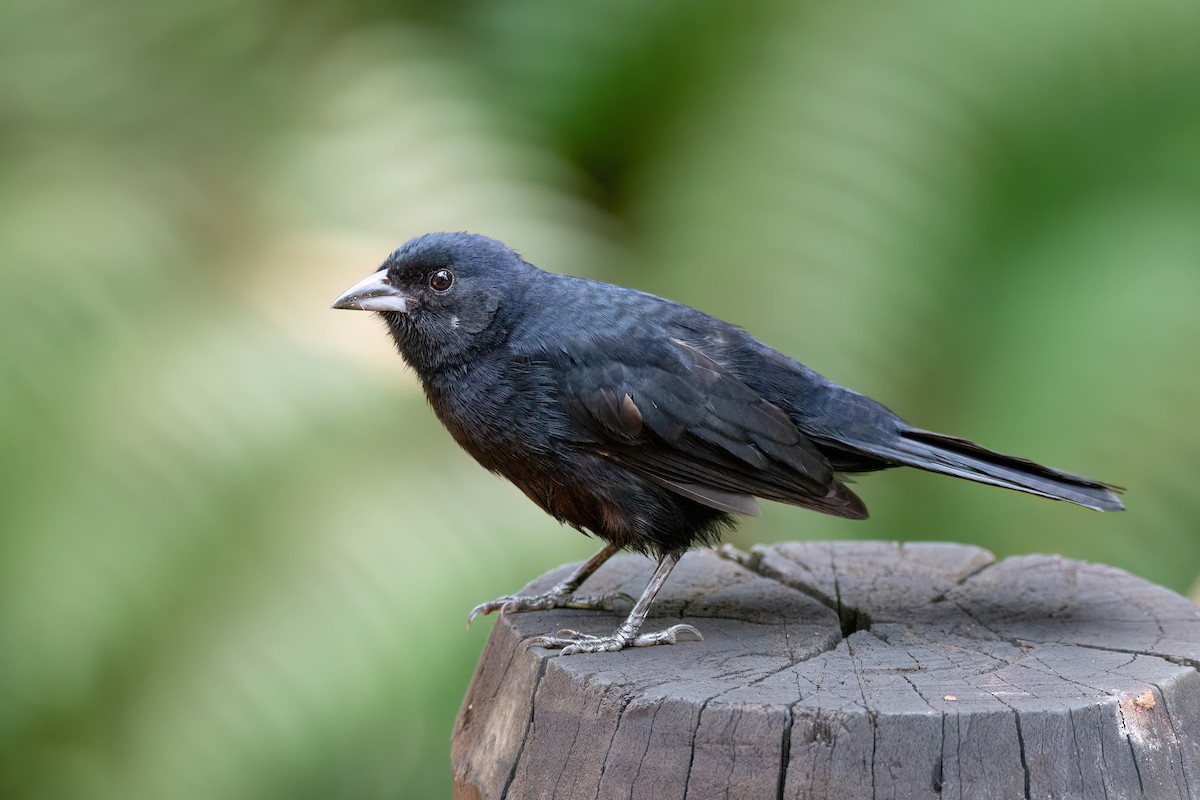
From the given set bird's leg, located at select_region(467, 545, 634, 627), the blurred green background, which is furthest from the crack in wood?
the blurred green background

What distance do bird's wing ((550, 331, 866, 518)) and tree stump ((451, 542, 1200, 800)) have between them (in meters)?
0.30

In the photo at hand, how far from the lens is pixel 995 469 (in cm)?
316

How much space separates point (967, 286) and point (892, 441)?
3.00 metres

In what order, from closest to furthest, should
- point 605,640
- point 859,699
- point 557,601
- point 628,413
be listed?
point 859,699 < point 605,640 < point 628,413 < point 557,601

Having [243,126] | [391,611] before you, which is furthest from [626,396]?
[243,126]

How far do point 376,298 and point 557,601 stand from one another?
94 centimetres

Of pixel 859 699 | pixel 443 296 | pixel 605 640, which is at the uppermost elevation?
pixel 443 296

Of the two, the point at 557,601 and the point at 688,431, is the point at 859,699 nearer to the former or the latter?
the point at 688,431

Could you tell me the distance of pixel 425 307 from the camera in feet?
10.9

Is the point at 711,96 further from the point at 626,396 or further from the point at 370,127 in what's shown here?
the point at 626,396

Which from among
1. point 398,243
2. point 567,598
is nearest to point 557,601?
point 567,598

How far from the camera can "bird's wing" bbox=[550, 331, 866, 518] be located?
308 cm

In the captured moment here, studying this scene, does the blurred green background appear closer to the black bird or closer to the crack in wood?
the black bird

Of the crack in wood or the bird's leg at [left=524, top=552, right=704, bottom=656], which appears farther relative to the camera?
the bird's leg at [left=524, top=552, right=704, bottom=656]
